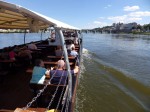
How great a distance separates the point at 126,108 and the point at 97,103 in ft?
4.22

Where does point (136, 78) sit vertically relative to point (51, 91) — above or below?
below

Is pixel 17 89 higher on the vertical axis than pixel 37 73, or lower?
lower

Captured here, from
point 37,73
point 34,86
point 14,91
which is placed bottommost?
point 14,91

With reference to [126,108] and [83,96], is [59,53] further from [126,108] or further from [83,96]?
[126,108]

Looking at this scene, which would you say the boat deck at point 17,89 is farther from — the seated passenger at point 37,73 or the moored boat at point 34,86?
the seated passenger at point 37,73

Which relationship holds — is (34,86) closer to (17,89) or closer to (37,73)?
(37,73)

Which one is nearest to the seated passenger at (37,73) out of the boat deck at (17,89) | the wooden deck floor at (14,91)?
the boat deck at (17,89)

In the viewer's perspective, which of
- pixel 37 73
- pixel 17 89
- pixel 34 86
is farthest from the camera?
pixel 17 89

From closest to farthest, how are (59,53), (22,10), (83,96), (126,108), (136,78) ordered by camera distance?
1. (22,10)
2. (126,108)
3. (83,96)
4. (59,53)
5. (136,78)

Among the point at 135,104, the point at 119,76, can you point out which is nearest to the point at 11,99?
the point at 135,104

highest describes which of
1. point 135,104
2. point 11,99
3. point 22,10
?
point 22,10

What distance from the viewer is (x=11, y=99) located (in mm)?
7203

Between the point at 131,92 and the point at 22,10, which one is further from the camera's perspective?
the point at 131,92

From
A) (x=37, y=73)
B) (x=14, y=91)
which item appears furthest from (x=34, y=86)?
(x=14, y=91)
